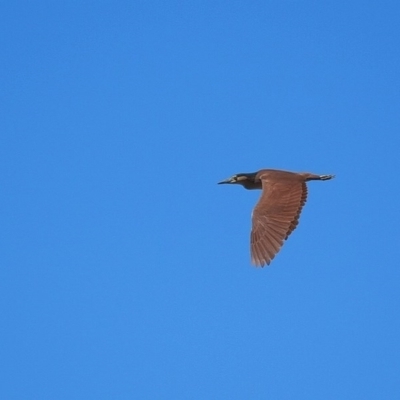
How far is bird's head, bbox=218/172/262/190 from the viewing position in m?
21.3

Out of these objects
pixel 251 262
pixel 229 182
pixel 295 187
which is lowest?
pixel 251 262

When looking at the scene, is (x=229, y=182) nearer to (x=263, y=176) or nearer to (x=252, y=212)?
(x=263, y=176)

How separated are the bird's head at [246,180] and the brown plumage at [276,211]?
1102mm

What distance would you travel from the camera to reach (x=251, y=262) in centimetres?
1772

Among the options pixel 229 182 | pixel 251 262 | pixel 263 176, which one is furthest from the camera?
pixel 229 182

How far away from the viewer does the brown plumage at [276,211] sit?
1777cm

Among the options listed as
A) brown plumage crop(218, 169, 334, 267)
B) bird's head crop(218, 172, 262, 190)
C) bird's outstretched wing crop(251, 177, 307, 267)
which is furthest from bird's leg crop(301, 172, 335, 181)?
bird's head crop(218, 172, 262, 190)

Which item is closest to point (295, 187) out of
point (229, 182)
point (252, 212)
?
point (252, 212)

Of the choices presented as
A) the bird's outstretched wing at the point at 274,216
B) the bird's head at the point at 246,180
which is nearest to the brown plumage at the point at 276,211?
the bird's outstretched wing at the point at 274,216

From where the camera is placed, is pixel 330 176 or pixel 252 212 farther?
pixel 330 176

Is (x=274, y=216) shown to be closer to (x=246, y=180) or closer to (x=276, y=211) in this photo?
(x=276, y=211)

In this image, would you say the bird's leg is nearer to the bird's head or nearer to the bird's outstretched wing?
the bird's outstretched wing

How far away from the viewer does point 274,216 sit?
18.2m

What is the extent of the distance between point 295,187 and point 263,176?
1.51 metres
